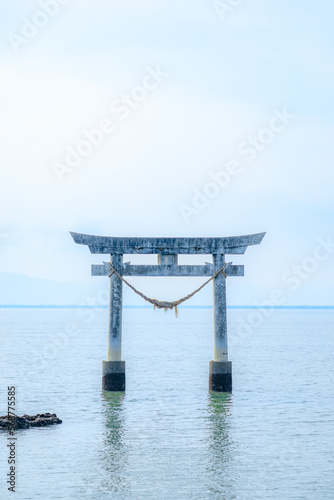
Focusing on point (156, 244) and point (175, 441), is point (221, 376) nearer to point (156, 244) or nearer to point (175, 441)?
point (156, 244)

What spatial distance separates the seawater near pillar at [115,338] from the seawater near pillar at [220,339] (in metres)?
2.72

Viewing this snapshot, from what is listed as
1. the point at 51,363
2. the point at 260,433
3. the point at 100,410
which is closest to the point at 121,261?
the point at 100,410

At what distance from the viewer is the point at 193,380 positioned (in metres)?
30.4

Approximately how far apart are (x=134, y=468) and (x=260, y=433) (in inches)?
178

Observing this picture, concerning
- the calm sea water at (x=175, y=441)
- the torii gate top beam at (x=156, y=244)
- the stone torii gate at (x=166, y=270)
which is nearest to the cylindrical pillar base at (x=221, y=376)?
the stone torii gate at (x=166, y=270)

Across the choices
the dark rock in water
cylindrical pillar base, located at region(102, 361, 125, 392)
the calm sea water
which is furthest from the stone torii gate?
the dark rock in water

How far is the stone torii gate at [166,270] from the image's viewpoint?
21188mm

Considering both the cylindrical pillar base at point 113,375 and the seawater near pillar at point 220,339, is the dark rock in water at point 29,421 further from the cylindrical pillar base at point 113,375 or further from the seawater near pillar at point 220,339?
the seawater near pillar at point 220,339

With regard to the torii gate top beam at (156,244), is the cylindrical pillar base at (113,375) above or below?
below

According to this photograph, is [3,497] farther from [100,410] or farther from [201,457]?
[100,410]

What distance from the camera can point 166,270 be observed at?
21.4 meters

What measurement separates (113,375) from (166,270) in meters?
3.43

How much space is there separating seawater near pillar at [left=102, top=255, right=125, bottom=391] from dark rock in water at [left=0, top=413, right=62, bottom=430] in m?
3.13

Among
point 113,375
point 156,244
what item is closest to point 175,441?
point 113,375
